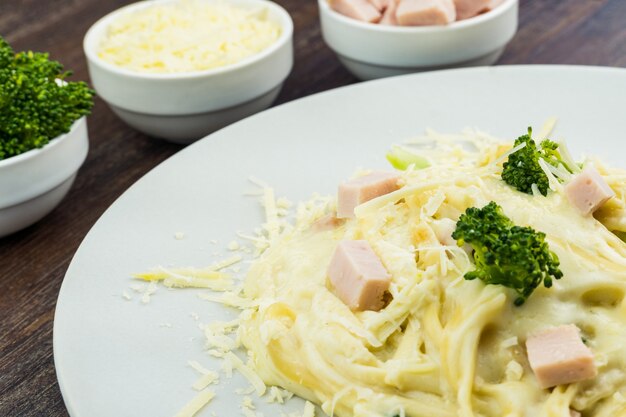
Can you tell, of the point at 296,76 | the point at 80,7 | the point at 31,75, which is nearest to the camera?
the point at 31,75

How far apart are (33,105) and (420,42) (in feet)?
6.99

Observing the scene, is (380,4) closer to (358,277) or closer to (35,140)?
(35,140)

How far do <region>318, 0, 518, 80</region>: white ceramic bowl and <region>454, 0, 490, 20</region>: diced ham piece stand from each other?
5 centimetres

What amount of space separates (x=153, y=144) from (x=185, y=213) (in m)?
1.25

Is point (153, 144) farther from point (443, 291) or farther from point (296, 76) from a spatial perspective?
point (443, 291)

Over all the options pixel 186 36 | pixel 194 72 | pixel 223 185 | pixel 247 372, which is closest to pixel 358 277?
pixel 247 372

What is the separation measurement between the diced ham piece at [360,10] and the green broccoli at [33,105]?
1.63 metres

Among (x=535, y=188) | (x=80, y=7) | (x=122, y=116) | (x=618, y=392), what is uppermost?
(x=535, y=188)

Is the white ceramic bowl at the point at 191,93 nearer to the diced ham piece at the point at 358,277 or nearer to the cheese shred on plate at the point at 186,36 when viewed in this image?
the cheese shred on plate at the point at 186,36


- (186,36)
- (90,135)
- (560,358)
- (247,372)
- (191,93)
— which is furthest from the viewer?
(90,135)

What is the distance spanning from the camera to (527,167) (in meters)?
3.12

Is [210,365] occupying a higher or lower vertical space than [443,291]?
lower

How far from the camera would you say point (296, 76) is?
5520 mm

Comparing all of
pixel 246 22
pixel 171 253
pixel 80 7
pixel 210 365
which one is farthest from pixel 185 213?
pixel 80 7
